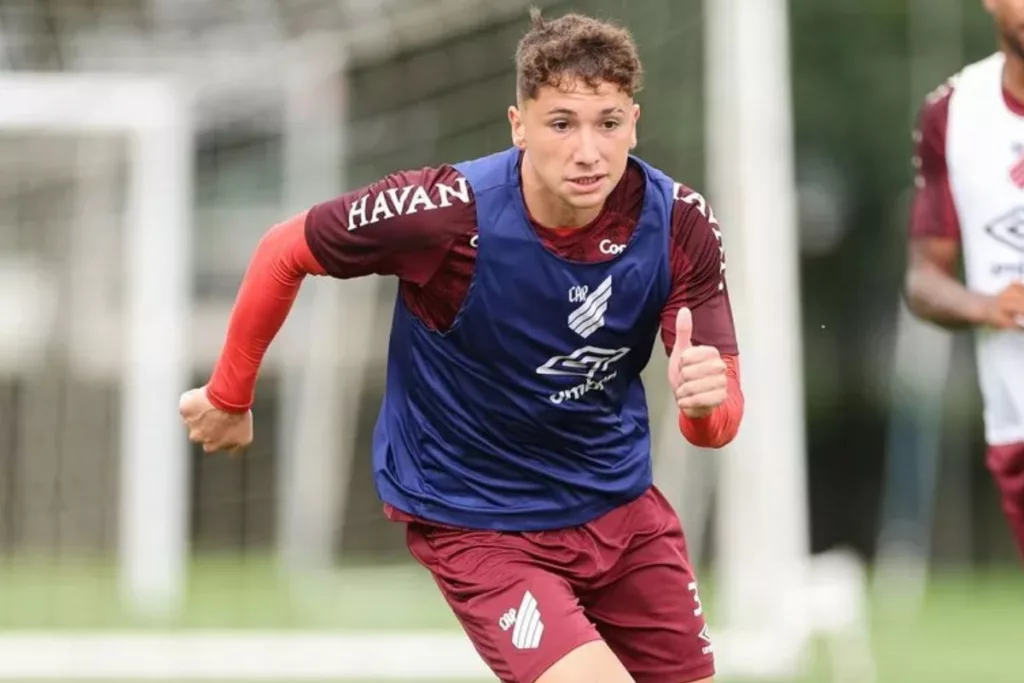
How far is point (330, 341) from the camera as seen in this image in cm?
1609

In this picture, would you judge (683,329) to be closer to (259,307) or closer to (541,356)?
(541,356)

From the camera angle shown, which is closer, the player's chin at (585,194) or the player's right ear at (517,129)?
the player's chin at (585,194)

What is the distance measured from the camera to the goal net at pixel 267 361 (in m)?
10.1

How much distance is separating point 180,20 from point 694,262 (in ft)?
35.8

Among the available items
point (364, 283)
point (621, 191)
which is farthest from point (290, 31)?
point (621, 191)

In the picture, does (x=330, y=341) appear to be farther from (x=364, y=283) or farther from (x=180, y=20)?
(x=180, y=20)

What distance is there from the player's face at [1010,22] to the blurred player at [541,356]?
1.20m

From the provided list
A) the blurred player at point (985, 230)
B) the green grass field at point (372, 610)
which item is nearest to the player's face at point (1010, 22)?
the blurred player at point (985, 230)

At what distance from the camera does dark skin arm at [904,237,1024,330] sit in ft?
19.0

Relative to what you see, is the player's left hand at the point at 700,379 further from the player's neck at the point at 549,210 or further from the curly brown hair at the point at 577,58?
the curly brown hair at the point at 577,58

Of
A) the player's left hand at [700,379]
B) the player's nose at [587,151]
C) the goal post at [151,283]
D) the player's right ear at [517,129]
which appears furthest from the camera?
the goal post at [151,283]

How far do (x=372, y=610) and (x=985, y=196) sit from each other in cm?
876

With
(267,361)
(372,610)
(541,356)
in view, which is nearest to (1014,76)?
(541,356)

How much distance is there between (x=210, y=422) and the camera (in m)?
5.23
